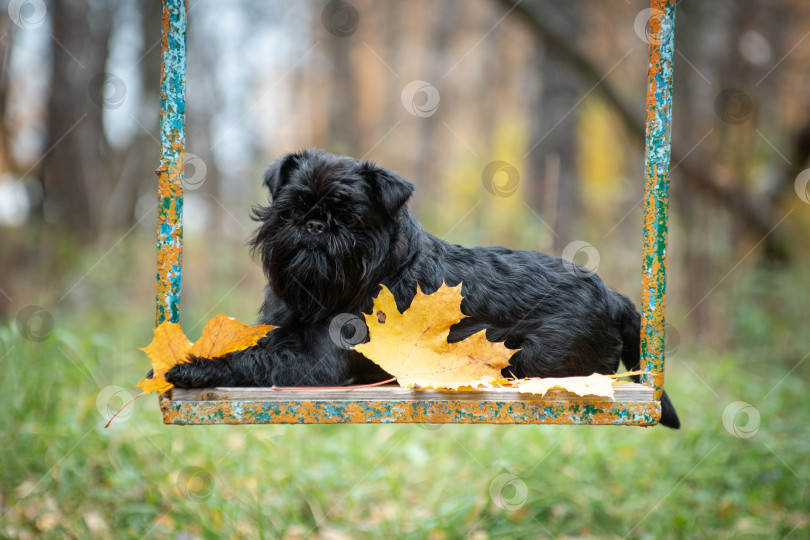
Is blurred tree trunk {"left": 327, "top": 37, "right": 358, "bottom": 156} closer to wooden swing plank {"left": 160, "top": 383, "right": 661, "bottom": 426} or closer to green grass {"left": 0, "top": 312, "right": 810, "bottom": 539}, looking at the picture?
green grass {"left": 0, "top": 312, "right": 810, "bottom": 539}

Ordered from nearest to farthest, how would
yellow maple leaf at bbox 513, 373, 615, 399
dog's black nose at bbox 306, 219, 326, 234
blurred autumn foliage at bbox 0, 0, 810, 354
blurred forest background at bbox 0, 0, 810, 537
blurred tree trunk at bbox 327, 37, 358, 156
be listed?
yellow maple leaf at bbox 513, 373, 615, 399 < dog's black nose at bbox 306, 219, 326, 234 < blurred forest background at bbox 0, 0, 810, 537 < blurred autumn foliage at bbox 0, 0, 810, 354 < blurred tree trunk at bbox 327, 37, 358, 156

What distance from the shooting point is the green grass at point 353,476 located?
13.6 ft

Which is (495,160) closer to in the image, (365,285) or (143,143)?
(143,143)

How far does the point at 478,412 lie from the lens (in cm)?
227

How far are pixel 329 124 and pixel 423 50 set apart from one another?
1171 cm

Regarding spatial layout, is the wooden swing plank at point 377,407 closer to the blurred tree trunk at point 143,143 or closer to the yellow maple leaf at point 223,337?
the yellow maple leaf at point 223,337

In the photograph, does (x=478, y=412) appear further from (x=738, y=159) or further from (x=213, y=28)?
(x=213, y=28)

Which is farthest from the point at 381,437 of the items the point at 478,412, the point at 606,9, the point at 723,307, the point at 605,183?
the point at 605,183

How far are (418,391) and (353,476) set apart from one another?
3058 millimetres

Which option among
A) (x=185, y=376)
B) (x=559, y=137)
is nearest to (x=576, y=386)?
(x=185, y=376)

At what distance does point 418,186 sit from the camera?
10055mm

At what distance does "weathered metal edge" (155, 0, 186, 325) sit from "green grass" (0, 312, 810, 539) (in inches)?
79.9

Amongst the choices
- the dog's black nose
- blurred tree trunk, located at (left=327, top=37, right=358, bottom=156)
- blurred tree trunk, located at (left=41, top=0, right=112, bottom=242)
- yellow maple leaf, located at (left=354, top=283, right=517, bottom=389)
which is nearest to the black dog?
the dog's black nose

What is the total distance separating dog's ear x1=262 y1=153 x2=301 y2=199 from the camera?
9.49 ft
